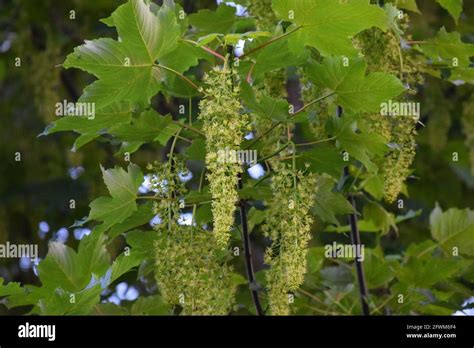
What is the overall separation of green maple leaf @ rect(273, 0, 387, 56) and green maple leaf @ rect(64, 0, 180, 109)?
384 mm

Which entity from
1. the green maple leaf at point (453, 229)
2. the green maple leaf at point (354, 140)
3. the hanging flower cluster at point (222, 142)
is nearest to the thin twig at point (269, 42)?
the hanging flower cluster at point (222, 142)

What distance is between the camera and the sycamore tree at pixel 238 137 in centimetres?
285

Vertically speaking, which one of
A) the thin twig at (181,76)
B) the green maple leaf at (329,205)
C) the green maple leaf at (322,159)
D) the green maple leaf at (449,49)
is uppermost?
the green maple leaf at (449,49)

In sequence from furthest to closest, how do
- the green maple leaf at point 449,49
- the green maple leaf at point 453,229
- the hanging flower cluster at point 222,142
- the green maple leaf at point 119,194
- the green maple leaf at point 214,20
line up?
the green maple leaf at point 453,229 < the green maple leaf at point 214,20 < the green maple leaf at point 449,49 < the green maple leaf at point 119,194 < the hanging flower cluster at point 222,142

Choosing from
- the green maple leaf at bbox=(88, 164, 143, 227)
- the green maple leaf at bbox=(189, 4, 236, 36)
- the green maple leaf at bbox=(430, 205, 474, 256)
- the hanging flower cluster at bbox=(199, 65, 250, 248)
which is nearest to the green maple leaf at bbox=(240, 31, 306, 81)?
the hanging flower cluster at bbox=(199, 65, 250, 248)

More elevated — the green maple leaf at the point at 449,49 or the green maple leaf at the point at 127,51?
the green maple leaf at the point at 449,49

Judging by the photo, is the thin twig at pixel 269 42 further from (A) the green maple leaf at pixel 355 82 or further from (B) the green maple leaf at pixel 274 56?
(A) the green maple leaf at pixel 355 82

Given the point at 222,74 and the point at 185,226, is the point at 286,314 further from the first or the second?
the point at 222,74

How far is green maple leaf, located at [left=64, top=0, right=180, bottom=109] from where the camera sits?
9.29 feet

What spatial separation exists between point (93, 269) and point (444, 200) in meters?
3.08

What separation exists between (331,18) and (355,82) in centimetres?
22

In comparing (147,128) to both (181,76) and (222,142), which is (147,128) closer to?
(181,76)

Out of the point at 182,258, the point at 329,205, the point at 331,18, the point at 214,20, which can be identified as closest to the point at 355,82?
the point at 331,18

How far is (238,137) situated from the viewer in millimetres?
2725
